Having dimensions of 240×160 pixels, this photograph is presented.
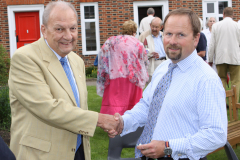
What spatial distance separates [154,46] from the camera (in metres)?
7.19

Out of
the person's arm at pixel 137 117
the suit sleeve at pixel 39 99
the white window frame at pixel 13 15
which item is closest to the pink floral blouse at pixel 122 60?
the person's arm at pixel 137 117

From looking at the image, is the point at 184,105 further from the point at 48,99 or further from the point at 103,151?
the point at 103,151

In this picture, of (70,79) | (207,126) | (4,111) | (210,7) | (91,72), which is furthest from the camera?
(210,7)

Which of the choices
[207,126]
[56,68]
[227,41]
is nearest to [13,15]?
[227,41]

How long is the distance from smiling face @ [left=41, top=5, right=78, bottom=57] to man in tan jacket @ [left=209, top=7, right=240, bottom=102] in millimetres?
5599

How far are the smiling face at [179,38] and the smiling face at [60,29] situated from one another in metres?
0.85

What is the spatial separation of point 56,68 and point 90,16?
37.0 ft

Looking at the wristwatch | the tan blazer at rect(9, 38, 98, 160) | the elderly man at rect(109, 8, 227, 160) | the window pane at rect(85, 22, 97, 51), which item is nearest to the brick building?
the window pane at rect(85, 22, 97, 51)

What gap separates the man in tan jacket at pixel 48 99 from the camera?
7.67 ft

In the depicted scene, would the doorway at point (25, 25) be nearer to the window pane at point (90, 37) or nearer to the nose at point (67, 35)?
the window pane at point (90, 37)

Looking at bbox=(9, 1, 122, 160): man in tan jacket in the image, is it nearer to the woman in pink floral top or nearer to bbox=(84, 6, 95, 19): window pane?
the woman in pink floral top

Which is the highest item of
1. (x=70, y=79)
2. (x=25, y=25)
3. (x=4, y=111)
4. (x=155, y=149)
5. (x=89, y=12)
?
(x=89, y=12)

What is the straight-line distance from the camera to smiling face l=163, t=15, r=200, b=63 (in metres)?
2.24

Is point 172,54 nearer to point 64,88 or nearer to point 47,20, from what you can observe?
point 64,88
